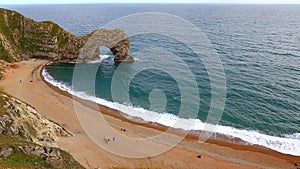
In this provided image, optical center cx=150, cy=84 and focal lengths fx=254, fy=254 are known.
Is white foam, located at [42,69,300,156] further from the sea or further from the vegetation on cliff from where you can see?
the vegetation on cliff

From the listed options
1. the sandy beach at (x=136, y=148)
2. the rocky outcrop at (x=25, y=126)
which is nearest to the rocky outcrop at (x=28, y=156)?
the rocky outcrop at (x=25, y=126)

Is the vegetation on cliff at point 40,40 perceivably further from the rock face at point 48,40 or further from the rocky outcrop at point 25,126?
the rocky outcrop at point 25,126

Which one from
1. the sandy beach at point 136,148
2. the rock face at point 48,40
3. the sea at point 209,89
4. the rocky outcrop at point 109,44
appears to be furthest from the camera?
the rocky outcrop at point 109,44

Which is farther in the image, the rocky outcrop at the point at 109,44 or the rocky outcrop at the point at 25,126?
the rocky outcrop at the point at 109,44

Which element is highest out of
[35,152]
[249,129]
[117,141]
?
[35,152]

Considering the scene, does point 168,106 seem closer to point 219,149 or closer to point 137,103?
point 137,103

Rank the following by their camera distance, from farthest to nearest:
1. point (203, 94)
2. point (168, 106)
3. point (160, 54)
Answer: point (160, 54) < point (203, 94) < point (168, 106)

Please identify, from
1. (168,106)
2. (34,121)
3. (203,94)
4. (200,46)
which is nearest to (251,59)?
(200,46)

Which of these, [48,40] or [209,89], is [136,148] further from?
[48,40]
